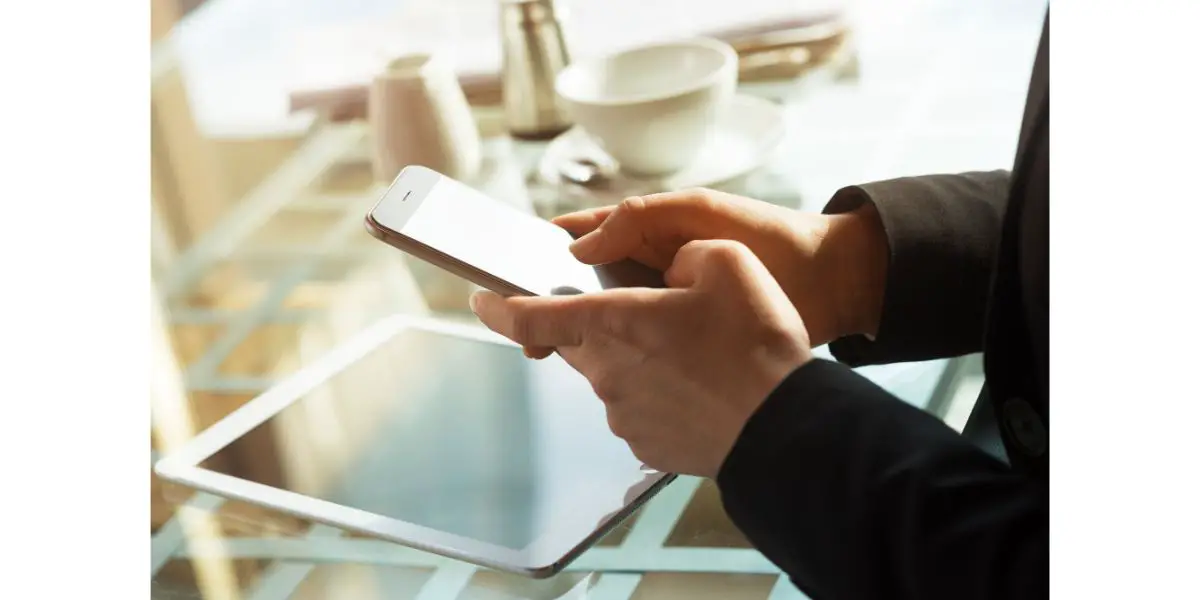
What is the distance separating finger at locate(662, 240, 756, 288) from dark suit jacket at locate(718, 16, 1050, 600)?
2.7 inches

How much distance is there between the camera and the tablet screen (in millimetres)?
579

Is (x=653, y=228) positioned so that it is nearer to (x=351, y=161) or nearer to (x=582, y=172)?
(x=582, y=172)

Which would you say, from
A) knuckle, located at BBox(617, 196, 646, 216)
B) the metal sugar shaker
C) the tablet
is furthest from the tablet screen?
the metal sugar shaker

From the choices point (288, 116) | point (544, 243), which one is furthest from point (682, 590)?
point (288, 116)

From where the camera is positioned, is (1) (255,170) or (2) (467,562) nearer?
(2) (467,562)

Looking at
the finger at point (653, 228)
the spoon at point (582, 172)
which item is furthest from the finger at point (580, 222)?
the spoon at point (582, 172)

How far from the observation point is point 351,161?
42.2 inches

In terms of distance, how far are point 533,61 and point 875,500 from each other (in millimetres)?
694

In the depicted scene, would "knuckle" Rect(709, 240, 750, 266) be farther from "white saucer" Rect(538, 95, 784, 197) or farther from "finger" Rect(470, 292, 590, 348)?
"white saucer" Rect(538, 95, 784, 197)

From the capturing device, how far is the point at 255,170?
1.08 meters

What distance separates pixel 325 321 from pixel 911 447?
1.61 ft

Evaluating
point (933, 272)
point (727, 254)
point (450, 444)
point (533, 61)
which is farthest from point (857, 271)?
point (533, 61)
